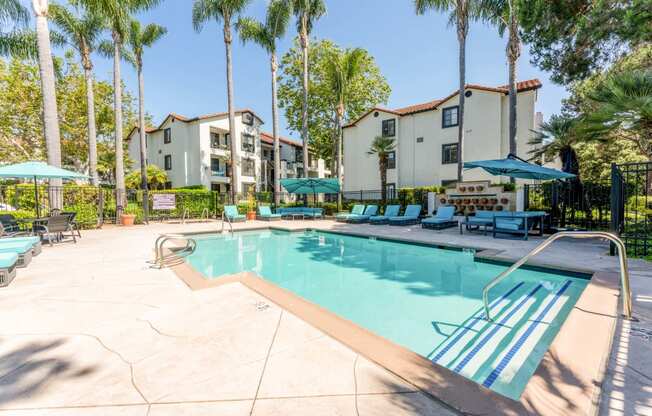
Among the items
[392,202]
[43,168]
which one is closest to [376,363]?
[43,168]

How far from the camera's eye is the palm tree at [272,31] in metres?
20.1

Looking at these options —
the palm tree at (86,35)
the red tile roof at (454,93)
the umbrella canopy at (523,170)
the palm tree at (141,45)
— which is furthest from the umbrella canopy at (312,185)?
the palm tree at (141,45)

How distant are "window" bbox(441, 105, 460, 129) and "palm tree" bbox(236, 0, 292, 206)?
41.2ft

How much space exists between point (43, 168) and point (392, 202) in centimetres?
1677

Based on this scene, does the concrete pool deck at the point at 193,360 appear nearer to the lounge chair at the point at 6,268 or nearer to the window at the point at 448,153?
the lounge chair at the point at 6,268

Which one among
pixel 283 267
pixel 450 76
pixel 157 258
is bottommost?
pixel 283 267

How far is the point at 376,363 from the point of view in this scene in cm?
251

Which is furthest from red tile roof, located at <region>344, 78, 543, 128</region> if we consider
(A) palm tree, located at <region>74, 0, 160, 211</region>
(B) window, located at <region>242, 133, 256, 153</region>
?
(A) palm tree, located at <region>74, 0, 160, 211</region>

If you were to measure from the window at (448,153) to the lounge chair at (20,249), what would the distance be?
22.5m

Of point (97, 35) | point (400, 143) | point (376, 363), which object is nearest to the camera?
point (376, 363)

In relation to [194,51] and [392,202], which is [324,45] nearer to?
[194,51]

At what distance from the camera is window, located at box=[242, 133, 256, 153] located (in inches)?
1212

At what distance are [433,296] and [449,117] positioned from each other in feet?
64.8

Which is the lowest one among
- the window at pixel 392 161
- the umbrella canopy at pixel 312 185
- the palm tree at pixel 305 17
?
the umbrella canopy at pixel 312 185
